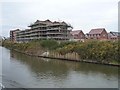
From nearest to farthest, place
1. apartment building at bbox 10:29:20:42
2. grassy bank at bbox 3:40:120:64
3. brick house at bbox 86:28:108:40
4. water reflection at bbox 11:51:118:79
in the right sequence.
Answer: water reflection at bbox 11:51:118:79, grassy bank at bbox 3:40:120:64, brick house at bbox 86:28:108:40, apartment building at bbox 10:29:20:42

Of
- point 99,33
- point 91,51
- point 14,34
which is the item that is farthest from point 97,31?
point 14,34

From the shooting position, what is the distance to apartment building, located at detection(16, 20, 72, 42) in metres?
51.5

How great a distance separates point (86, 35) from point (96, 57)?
3520 centimetres

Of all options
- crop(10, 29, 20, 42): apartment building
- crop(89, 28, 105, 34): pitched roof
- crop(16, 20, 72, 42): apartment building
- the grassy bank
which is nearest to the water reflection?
the grassy bank

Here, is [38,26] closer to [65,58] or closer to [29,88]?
[65,58]

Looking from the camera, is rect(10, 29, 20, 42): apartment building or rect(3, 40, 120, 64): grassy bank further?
rect(10, 29, 20, 42): apartment building

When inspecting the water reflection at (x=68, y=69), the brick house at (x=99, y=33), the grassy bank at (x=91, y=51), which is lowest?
the water reflection at (x=68, y=69)

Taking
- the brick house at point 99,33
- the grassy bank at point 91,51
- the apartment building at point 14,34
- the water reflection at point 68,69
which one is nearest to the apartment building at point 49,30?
the brick house at point 99,33

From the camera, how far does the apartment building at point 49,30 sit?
51.5m

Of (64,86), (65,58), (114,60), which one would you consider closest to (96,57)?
(114,60)

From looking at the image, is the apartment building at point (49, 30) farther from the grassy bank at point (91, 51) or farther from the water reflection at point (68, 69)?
the water reflection at point (68, 69)

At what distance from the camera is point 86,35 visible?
2517 inches

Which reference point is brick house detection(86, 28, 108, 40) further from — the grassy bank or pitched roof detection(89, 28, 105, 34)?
the grassy bank

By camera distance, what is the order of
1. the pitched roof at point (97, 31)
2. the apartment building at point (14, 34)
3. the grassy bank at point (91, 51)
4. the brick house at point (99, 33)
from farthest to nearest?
the apartment building at point (14, 34)
the pitched roof at point (97, 31)
the brick house at point (99, 33)
the grassy bank at point (91, 51)
